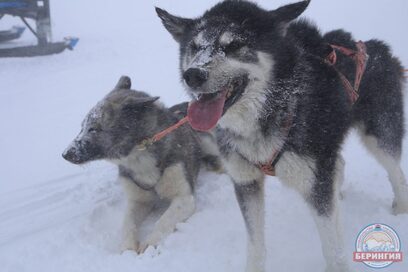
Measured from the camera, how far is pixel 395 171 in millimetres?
2881

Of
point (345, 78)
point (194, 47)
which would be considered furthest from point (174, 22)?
point (345, 78)

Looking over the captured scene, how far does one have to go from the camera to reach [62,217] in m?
3.43

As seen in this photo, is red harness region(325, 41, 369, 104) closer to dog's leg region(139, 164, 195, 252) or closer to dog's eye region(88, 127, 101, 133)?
dog's leg region(139, 164, 195, 252)

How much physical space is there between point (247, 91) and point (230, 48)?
8.5 inches

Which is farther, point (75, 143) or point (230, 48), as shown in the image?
point (75, 143)

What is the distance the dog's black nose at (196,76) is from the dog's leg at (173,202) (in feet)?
5.00

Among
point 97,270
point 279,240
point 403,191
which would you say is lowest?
point 97,270

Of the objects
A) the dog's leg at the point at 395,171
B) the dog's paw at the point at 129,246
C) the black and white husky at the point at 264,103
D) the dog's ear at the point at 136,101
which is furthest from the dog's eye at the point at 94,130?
the dog's leg at the point at 395,171

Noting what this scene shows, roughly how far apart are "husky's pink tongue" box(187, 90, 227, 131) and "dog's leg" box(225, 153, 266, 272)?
403 mm

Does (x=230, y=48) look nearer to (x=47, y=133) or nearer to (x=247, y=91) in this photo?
(x=247, y=91)

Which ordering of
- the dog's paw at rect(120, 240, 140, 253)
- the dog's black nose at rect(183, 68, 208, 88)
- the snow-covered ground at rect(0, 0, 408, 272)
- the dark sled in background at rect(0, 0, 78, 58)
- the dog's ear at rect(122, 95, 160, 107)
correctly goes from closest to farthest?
the dog's black nose at rect(183, 68, 208, 88) < the snow-covered ground at rect(0, 0, 408, 272) < the dog's paw at rect(120, 240, 140, 253) < the dog's ear at rect(122, 95, 160, 107) < the dark sled in background at rect(0, 0, 78, 58)

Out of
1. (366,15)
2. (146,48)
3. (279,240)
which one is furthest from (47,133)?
(366,15)

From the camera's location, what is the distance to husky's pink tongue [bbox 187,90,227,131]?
1.88m

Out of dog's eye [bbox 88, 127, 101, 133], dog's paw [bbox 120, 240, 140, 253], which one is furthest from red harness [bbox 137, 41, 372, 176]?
dog's eye [bbox 88, 127, 101, 133]
